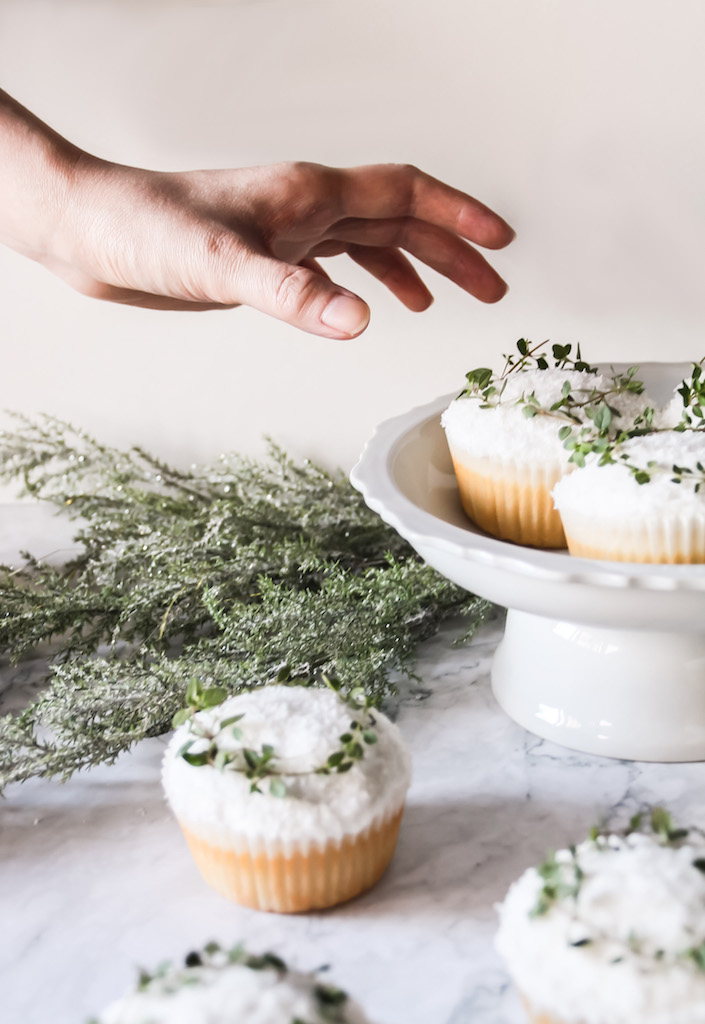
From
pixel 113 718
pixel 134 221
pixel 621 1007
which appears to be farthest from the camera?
pixel 134 221

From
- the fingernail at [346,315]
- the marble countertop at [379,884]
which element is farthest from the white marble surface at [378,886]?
the fingernail at [346,315]

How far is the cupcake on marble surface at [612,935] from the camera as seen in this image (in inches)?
17.6

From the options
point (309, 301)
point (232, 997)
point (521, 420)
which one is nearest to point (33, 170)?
point (309, 301)

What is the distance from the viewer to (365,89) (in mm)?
1138

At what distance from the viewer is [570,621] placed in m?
0.70

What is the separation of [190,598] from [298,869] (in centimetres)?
44

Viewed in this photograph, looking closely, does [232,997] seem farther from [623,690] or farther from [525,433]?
[525,433]

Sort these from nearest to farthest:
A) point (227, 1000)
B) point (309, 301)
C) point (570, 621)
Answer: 1. point (227, 1000)
2. point (570, 621)
3. point (309, 301)

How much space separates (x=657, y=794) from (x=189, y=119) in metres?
0.92

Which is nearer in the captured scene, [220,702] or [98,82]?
[220,702]

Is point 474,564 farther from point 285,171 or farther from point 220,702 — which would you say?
point 285,171

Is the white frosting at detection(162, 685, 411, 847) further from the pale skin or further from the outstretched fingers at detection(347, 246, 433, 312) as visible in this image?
the outstretched fingers at detection(347, 246, 433, 312)

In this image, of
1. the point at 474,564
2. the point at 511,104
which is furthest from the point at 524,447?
the point at 511,104

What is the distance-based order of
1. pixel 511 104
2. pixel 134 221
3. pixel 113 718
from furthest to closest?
pixel 511 104 → pixel 134 221 → pixel 113 718
